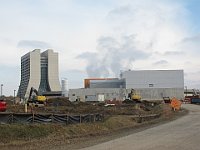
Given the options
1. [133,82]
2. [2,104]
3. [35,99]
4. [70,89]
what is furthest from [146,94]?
[2,104]

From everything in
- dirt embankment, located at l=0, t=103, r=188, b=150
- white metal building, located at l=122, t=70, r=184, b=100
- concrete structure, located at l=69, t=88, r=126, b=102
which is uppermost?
white metal building, located at l=122, t=70, r=184, b=100

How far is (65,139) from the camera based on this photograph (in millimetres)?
21781

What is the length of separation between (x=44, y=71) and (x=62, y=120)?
164477 millimetres

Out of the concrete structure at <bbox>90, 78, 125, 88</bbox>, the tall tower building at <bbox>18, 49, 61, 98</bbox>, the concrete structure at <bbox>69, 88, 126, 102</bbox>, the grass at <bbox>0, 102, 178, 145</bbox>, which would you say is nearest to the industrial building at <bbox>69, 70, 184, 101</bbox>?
the concrete structure at <bbox>69, 88, 126, 102</bbox>

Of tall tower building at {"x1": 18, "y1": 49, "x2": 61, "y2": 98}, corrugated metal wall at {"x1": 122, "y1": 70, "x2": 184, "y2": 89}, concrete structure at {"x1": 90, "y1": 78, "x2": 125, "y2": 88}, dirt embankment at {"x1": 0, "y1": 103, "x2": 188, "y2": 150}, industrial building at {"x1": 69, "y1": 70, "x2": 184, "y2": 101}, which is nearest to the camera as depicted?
dirt embankment at {"x1": 0, "y1": 103, "x2": 188, "y2": 150}

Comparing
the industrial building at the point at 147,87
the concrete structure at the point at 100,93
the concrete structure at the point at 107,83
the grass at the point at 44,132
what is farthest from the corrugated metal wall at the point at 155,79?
the grass at the point at 44,132

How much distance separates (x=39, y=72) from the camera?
18425 cm

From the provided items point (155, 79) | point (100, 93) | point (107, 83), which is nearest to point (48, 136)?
point (100, 93)

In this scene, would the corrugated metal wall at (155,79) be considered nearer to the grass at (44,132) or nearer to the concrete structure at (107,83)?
the concrete structure at (107,83)

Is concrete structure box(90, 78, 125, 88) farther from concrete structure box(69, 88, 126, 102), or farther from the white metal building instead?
concrete structure box(69, 88, 126, 102)

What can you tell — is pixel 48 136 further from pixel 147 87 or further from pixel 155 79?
pixel 155 79

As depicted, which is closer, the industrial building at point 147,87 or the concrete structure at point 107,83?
the industrial building at point 147,87

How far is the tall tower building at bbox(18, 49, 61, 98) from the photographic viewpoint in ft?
590

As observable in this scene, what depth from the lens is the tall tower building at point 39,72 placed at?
17975cm
